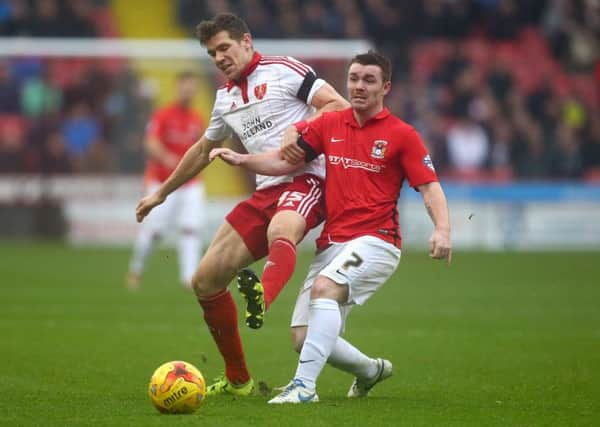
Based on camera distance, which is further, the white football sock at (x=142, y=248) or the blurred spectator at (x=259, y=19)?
the blurred spectator at (x=259, y=19)

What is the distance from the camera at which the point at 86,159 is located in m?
24.5

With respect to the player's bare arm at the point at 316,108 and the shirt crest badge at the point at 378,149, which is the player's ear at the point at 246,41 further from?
the shirt crest badge at the point at 378,149

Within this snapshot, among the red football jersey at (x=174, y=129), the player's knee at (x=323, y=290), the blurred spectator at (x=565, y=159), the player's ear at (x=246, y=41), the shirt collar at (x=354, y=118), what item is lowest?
the blurred spectator at (x=565, y=159)

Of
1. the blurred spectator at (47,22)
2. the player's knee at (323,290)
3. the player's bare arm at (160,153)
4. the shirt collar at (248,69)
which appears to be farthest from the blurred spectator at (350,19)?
the player's knee at (323,290)

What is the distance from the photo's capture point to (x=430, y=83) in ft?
93.2

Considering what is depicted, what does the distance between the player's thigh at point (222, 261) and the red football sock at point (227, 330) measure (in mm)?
86

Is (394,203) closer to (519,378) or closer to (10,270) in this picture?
(519,378)

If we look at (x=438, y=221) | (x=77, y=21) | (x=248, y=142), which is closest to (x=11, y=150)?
(x=77, y=21)

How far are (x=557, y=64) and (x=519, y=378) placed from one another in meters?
22.2

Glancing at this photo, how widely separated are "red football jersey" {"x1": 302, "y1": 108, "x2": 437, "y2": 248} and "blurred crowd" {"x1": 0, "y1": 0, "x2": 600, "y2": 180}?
17129 mm

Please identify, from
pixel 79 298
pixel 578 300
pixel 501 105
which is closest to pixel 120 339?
pixel 79 298

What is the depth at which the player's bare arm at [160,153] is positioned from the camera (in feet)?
53.9

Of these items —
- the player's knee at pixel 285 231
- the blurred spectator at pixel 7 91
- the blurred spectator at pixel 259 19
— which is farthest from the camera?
the blurred spectator at pixel 259 19

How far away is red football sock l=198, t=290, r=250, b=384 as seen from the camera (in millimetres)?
8508
